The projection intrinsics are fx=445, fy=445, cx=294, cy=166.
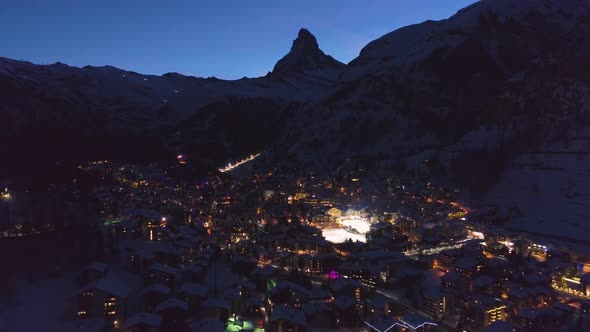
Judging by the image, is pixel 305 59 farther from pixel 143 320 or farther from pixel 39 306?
pixel 143 320

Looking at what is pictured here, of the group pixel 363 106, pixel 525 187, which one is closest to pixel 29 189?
pixel 525 187

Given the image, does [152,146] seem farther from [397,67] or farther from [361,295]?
[361,295]

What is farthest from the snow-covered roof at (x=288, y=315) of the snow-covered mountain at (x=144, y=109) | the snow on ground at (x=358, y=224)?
the snow-covered mountain at (x=144, y=109)

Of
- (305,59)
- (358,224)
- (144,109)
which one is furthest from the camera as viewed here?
(305,59)

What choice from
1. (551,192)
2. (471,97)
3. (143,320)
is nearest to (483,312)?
(143,320)

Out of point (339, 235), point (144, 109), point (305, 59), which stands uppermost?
point (305, 59)

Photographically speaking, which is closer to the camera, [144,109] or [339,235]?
[339,235]

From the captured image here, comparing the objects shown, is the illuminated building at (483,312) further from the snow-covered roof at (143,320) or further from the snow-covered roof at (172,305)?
the snow-covered roof at (143,320)

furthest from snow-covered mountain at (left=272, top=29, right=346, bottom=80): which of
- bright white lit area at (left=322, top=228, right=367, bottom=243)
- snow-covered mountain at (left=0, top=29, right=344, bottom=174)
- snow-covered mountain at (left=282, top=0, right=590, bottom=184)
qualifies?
bright white lit area at (left=322, top=228, right=367, bottom=243)

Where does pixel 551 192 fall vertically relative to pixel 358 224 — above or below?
above

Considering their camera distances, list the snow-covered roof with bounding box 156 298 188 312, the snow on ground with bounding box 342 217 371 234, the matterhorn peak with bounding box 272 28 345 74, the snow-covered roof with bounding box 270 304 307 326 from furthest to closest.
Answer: the matterhorn peak with bounding box 272 28 345 74, the snow on ground with bounding box 342 217 371 234, the snow-covered roof with bounding box 156 298 188 312, the snow-covered roof with bounding box 270 304 307 326

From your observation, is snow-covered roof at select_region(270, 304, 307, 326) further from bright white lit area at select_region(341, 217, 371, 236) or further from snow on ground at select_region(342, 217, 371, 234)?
snow on ground at select_region(342, 217, 371, 234)
